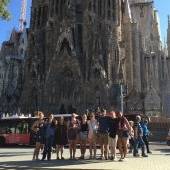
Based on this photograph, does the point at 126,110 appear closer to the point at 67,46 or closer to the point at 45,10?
the point at 67,46

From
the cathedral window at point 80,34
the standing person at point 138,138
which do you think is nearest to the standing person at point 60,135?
the standing person at point 138,138

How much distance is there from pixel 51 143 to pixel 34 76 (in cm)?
3917

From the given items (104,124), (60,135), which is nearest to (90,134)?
(104,124)

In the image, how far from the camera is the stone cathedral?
51594mm

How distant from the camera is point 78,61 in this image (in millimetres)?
52594

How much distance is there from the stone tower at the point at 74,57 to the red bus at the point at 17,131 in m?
19.1

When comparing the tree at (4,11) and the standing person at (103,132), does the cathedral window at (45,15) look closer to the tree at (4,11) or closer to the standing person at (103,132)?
the tree at (4,11)

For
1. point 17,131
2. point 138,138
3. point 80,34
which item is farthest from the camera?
point 80,34

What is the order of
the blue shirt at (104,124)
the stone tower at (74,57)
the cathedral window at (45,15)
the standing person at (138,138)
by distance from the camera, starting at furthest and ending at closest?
the cathedral window at (45,15), the stone tower at (74,57), the standing person at (138,138), the blue shirt at (104,124)

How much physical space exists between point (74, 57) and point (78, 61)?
68 cm

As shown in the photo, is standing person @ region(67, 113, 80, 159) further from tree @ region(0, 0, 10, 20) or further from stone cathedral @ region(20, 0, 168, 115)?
stone cathedral @ region(20, 0, 168, 115)

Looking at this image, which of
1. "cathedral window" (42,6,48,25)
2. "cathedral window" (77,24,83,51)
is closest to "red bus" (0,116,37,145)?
"cathedral window" (77,24,83,51)

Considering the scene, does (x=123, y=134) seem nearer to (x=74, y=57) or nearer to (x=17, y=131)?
(x=17, y=131)

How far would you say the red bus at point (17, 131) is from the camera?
31.9 meters
